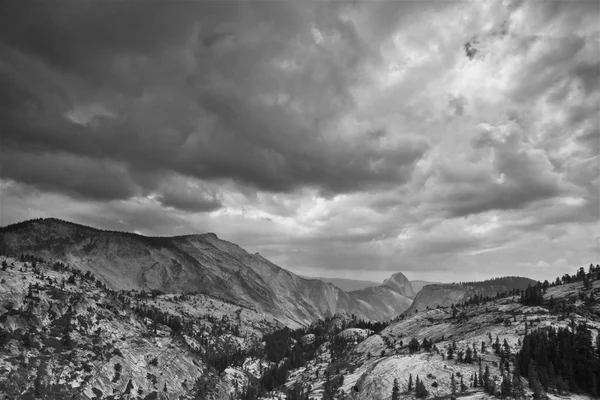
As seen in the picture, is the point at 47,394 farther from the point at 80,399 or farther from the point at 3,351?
the point at 3,351

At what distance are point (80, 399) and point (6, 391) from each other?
32787mm

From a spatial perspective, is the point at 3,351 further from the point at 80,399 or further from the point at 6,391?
the point at 80,399

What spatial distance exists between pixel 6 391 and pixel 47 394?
16907mm

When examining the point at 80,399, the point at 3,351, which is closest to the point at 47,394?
the point at 80,399

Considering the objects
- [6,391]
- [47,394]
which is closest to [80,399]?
[47,394]

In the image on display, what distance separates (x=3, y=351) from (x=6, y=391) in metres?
26.8

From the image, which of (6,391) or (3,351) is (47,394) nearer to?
(6,391)

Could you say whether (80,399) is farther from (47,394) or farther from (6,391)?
(6,391)

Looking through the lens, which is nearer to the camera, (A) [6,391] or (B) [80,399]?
(A) [6,391]

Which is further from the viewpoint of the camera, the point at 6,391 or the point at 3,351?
the point at 3,351

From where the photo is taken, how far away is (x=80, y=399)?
19875 cm

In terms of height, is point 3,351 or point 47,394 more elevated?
point 3,351

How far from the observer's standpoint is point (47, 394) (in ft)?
618

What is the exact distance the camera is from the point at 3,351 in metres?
197
